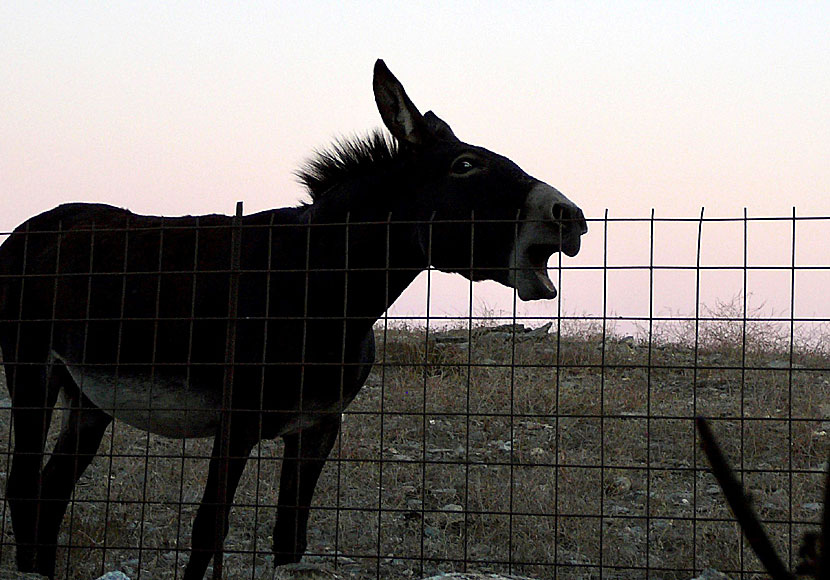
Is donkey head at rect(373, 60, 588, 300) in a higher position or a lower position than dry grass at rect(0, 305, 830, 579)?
higher

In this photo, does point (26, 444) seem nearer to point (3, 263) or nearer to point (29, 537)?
point (29, 537)

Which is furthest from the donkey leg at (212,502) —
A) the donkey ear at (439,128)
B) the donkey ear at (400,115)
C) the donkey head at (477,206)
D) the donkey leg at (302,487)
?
the donkey ear at (439,128)

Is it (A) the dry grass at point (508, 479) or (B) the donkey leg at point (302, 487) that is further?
(A) the dry grass at point (508, 479)

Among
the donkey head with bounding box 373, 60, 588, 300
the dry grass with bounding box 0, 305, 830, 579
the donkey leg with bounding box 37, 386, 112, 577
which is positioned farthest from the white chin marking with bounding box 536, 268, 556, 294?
the donkey leg with bounding box 37, 386, 112, 577

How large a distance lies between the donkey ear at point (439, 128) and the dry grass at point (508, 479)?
3.84 ft

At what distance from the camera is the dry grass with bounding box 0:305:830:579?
17.5ft

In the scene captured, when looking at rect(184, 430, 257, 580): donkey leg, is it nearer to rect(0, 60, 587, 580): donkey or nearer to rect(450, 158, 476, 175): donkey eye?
rect(0, 60, 587, 580): donkey

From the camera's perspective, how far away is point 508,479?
6844mm

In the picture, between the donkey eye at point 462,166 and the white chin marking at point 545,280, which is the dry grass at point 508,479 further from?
the donkey eye at point 462,166

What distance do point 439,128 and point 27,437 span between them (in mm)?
3014

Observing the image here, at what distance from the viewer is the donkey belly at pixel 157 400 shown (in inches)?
192

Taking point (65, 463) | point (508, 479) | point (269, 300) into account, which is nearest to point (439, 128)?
point (269, 300)

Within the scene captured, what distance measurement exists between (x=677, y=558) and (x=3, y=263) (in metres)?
4.48

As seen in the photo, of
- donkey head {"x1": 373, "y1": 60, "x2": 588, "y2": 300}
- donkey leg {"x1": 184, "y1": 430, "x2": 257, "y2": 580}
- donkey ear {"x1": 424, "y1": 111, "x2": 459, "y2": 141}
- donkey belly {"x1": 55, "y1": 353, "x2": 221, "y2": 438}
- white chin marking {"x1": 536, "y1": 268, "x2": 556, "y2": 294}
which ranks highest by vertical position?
donkey ear {"x1": 424, "y1": 111, "x2": 459, "y2": 141}
